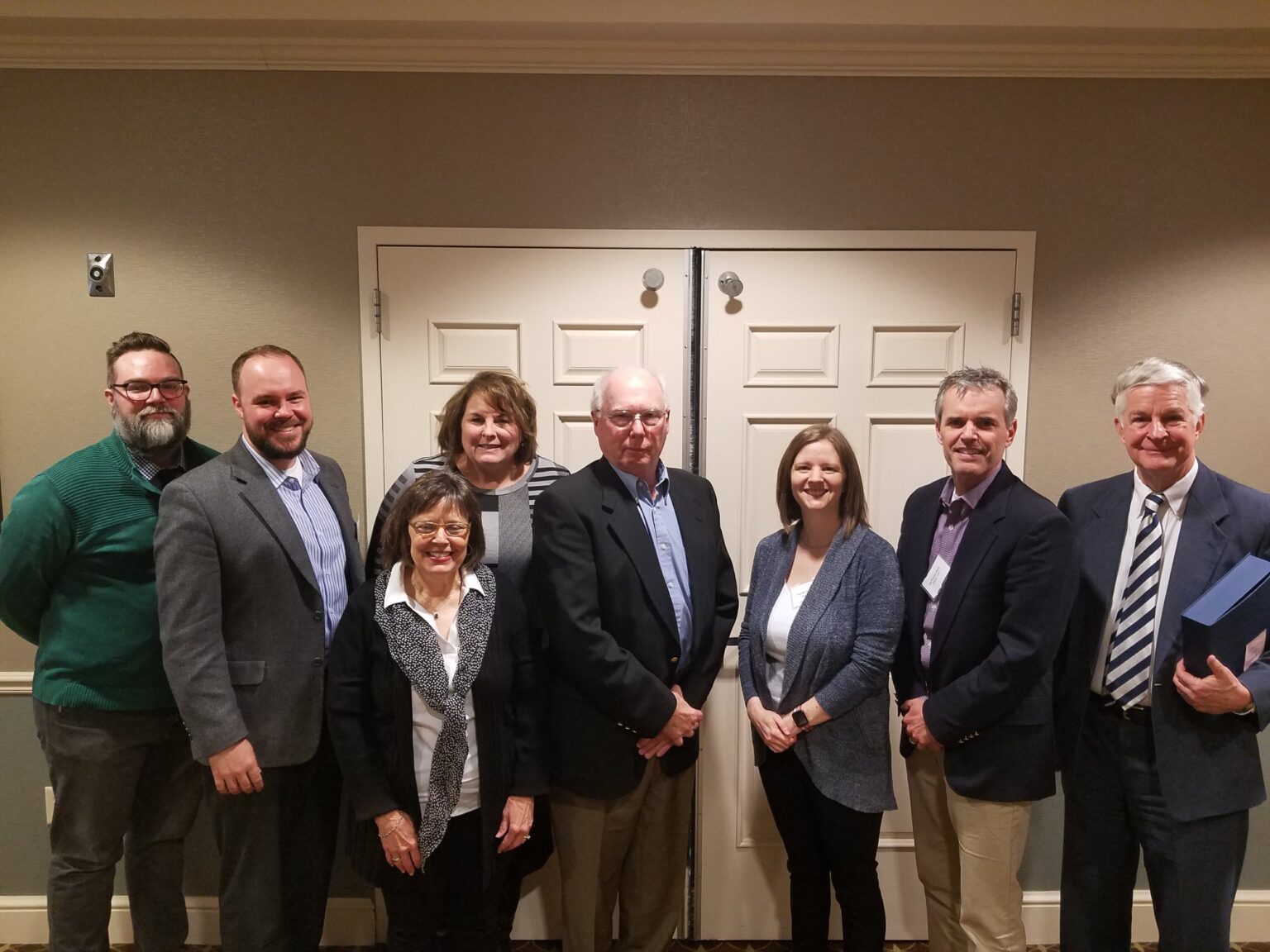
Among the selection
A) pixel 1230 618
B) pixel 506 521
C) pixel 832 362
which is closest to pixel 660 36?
pixel 832 362

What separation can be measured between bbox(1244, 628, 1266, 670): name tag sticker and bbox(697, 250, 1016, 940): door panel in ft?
A: 2.89

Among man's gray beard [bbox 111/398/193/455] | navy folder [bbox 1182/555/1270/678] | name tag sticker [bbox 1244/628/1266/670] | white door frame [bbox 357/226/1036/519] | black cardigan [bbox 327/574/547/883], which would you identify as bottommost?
black cardigan [bbox 327/574/547/883]

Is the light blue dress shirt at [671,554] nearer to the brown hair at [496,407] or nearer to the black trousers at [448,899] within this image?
the brown hair at [496,407]

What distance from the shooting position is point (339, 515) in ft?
6.39

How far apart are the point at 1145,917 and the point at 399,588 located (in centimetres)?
252

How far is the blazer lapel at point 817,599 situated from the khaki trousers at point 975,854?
Result: 1.45ft

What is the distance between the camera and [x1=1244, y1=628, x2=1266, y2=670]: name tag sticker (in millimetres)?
1692

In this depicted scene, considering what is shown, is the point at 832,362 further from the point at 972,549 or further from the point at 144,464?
the point at 144,464

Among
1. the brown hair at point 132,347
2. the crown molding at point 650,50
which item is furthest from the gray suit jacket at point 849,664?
the brown hair at point 132,347

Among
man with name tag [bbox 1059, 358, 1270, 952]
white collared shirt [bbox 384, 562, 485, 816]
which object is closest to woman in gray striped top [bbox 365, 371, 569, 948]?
white collared shirt [bbox 384, 562, 485, 816]

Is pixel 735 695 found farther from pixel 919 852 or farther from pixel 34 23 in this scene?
pixel 34 23

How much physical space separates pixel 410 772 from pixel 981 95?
238 cm

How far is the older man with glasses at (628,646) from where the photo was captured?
1.75 m

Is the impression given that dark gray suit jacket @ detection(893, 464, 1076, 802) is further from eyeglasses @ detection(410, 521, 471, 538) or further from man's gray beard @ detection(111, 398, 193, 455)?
man's gray beard @ detection(111, 398, 193, 455)
